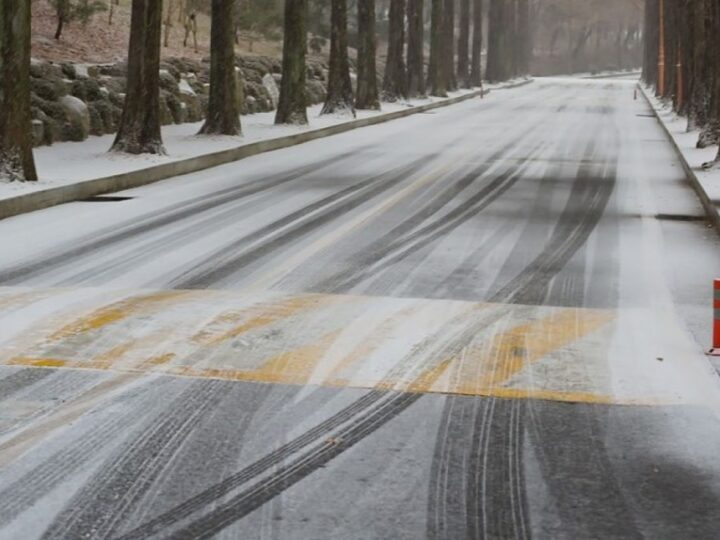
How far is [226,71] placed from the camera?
2445 centimetres

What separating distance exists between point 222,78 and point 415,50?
2544 centimetres

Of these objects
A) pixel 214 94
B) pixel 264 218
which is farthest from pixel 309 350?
pixel 214 94

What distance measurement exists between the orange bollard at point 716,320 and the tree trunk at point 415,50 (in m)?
41.8

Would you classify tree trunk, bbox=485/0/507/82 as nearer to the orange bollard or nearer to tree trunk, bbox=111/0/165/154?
tree trunk, bbox=111/0/165/154

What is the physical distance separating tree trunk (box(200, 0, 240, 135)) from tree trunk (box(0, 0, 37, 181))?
8.84 metres

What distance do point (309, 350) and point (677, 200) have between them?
960 centimetres

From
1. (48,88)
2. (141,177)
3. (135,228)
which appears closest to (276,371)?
(135,228)

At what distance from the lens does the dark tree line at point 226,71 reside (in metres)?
15.1

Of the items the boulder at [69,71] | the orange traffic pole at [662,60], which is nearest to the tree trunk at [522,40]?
the orange traffic pole at [662,60]

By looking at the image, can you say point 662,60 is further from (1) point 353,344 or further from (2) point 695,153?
(1) point 353,344

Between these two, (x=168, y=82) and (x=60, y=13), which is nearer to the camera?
(x=168, y=82)

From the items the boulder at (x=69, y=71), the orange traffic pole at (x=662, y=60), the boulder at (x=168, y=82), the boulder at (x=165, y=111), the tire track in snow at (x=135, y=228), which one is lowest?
the tire track in snow at (x=135, y=228)

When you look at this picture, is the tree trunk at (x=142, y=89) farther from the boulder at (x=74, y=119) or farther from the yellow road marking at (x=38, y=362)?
the yellow road marking at (x=38, y=362)

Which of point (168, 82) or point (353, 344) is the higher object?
point (168, 82)
